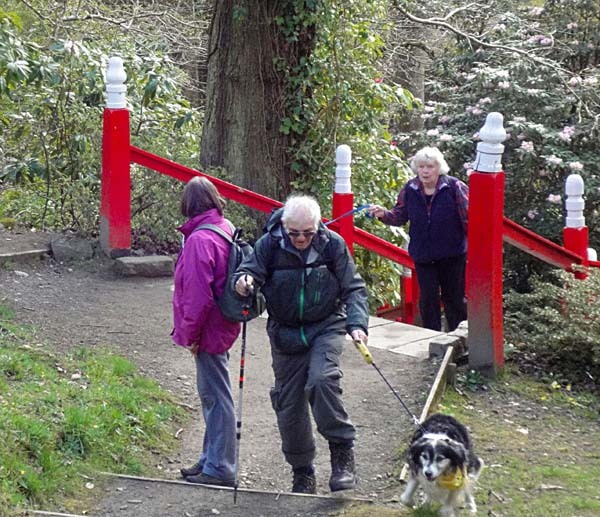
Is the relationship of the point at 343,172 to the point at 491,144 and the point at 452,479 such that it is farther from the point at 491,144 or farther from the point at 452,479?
the point at 452,479

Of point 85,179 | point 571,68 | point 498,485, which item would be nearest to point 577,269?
point 498,485

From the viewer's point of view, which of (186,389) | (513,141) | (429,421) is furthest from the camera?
(513,141)

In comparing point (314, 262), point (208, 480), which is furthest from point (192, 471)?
point (314, 262)

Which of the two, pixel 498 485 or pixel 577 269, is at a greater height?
pixel 577 269

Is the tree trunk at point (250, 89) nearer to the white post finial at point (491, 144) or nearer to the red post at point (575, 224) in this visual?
the red post at point (575, 224)

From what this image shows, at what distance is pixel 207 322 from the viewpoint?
6172 millimetres

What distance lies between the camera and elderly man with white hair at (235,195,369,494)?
231 inches

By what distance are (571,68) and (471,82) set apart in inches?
63.2

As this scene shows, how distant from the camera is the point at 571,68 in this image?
49.2ft

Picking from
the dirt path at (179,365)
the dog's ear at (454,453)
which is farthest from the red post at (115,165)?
the dog's ear at (454,453)

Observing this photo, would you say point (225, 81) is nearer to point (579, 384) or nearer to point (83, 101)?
point (83, 101)

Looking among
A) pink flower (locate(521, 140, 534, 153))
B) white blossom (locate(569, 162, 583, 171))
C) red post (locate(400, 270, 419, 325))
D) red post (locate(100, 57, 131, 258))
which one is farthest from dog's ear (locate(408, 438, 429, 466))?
pink flower (locate(521, 140, 534, 153))

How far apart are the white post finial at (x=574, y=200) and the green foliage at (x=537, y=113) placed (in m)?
2.55

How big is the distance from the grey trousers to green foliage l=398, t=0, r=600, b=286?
23.3ft
